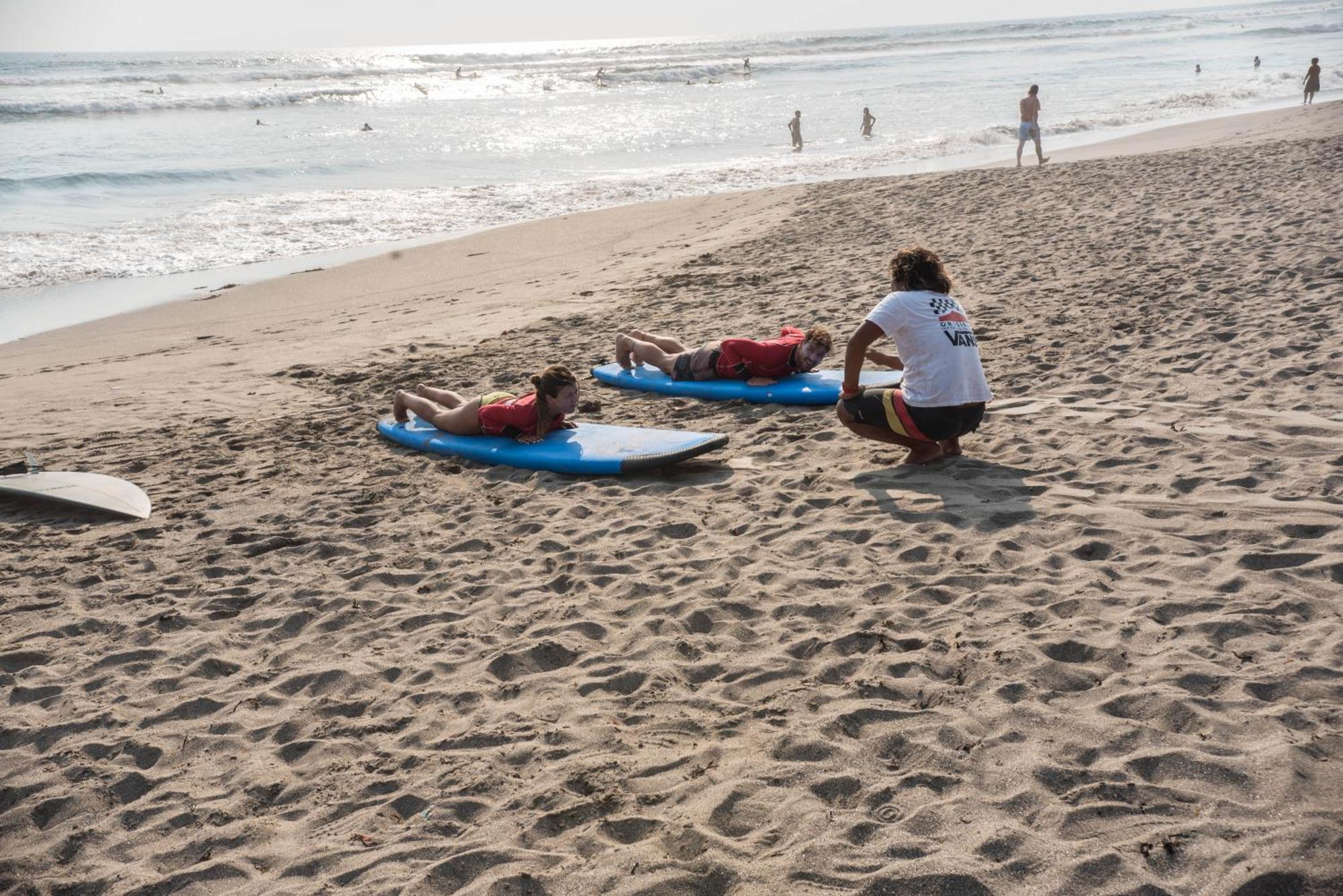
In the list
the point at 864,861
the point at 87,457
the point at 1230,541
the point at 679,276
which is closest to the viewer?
the point at 864,861

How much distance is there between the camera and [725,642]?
4004 mm

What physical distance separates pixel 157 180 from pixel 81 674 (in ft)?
66.2

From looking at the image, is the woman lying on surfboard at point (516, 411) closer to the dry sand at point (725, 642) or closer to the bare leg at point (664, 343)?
the dry sand at point (725, 642)

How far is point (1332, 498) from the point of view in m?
4.59

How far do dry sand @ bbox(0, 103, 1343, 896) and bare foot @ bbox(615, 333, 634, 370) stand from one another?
0.31m

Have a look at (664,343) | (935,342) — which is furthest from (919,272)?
(664,343)

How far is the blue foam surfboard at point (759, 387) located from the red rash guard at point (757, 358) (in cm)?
8

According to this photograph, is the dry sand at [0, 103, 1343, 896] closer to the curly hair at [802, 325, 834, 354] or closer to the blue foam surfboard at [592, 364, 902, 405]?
the blue foam surfboard at [592, 364, 902, 405]

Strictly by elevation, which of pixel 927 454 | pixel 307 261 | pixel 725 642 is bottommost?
pixel 725 642

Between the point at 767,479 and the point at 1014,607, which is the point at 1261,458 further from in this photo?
the point at 767,479

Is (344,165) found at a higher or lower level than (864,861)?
higher

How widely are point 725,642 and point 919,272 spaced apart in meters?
2.45

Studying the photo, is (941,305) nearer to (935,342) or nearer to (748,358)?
(935,342)

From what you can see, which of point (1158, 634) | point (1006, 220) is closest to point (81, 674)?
point (1158, 634)
